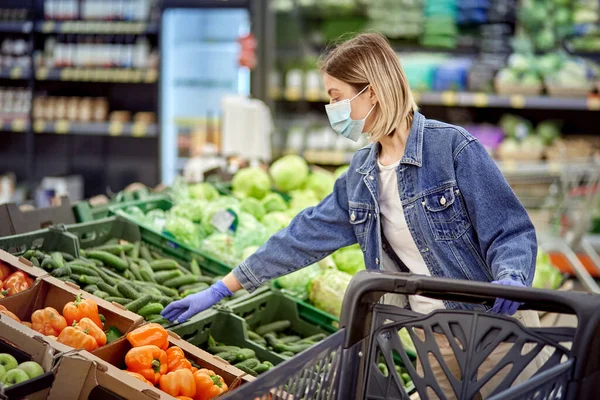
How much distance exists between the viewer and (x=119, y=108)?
7758mm

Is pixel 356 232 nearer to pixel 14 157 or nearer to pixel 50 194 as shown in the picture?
pixel 50 194

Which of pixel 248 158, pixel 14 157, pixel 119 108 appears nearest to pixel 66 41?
pixel 119 108

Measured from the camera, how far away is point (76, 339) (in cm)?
195

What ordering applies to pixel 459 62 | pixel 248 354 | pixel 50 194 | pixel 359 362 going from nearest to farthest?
pixel 359 362, pixel 248 354, pixel 459 62, pixel 50 194

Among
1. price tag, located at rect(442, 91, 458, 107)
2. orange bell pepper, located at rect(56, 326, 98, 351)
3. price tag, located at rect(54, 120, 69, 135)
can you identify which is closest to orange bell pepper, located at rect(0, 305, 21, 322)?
orange bell pepper, located at rect(56, 326, 98, 351)

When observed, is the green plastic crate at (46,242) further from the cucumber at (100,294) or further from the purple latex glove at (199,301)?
the purple latex glove at (199,301)

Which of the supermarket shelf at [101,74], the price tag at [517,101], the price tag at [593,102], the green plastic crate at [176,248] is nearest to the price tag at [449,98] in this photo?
the price tag at [517,101]

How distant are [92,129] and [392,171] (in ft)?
18.3

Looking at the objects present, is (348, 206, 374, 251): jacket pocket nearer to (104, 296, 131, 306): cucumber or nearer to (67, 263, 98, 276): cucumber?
(104, 296, 131, 306): cucumber

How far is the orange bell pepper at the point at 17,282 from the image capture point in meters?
2.21

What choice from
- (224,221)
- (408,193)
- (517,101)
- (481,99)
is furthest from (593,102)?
(408,193)

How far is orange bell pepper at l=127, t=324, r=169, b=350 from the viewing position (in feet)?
6.71

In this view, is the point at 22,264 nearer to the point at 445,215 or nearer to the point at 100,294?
the point at 100,294

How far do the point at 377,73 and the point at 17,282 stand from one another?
1.26 m
